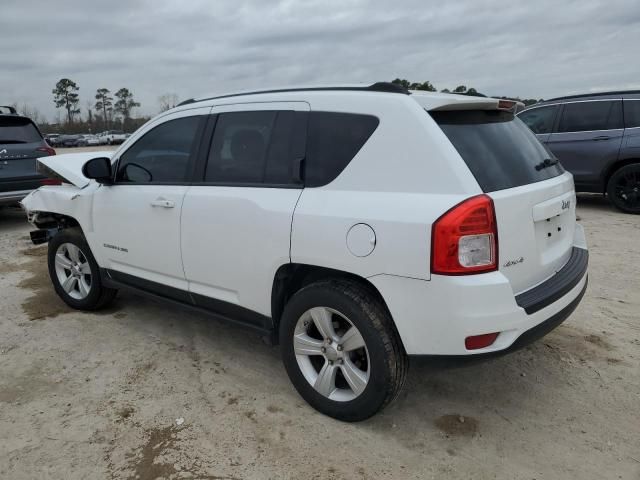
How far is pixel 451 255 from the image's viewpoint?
7.82 feet

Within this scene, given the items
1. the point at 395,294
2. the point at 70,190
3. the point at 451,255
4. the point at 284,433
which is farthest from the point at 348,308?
the point at 70,190

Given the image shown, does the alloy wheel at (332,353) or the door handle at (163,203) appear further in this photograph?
the door handle at (163,203)

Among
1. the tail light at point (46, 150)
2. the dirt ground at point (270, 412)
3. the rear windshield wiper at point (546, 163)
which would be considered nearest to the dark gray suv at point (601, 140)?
the dirt ground at point (270, 412)

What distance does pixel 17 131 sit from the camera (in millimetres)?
8516

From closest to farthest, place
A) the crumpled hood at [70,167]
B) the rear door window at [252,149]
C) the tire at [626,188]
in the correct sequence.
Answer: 1. the rear door window at [252,149]
2. the crumpled hood at [70,167]
3. the tire at [626,188]

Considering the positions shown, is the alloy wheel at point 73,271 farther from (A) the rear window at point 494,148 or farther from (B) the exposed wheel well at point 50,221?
(A) the rear window at point 494,148

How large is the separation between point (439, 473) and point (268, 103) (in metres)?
2.25

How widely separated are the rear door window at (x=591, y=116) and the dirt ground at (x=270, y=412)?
518cm

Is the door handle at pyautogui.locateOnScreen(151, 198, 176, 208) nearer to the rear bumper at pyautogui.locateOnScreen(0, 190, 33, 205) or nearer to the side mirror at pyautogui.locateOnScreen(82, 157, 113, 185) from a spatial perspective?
the side mirror at pyautogui.locateOnScreen(82, 157, 113, 185)

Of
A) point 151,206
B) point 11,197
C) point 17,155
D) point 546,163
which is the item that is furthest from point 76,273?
point 17,155

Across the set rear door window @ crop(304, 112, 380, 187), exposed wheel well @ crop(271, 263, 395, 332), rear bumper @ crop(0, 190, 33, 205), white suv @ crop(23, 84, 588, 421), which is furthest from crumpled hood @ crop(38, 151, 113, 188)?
rear bumper @ crop(0, 190, 33, 205)

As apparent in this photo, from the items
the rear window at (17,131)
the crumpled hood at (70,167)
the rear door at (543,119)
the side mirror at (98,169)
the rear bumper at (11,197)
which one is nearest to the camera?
the side mirror at (98,169)

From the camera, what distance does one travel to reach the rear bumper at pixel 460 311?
94.9 inches

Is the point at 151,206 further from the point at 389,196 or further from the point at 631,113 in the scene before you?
the point at 631,113
